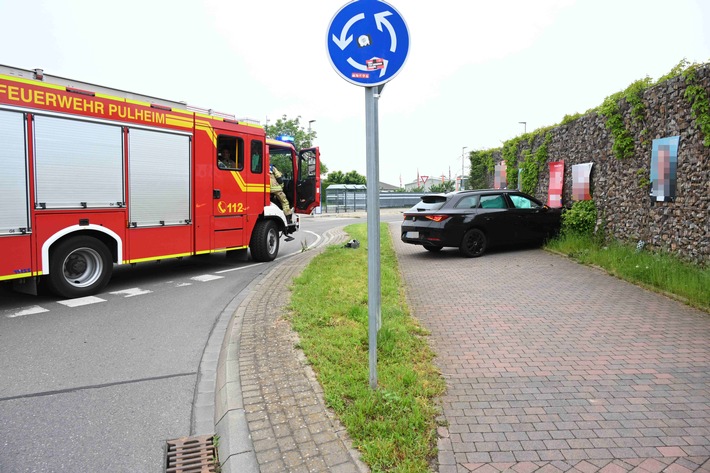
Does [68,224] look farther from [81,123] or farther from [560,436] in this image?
[560,436]

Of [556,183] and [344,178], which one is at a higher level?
[344,178]

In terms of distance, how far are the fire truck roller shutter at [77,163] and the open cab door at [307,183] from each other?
5.18 m

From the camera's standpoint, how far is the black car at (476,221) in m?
10.8

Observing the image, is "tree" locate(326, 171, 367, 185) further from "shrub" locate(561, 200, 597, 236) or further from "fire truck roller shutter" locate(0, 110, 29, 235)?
"fire truck roller shutter" locate(0, 110, 29, 235)

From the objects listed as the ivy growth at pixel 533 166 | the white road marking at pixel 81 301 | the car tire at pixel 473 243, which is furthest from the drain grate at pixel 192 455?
the ivy growth at pixel 533 166

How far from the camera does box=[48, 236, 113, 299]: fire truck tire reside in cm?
701

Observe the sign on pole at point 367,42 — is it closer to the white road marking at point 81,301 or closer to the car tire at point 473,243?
the white road marking at point 81,301

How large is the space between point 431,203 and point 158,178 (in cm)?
595

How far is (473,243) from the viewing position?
36.4ft

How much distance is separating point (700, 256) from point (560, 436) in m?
6.11

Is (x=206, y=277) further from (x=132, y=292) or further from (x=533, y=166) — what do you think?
(x=533, y=166)

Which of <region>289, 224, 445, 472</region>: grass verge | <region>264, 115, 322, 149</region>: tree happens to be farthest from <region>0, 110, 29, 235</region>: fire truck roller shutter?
<region>264, 115, 322, 149</region>: tree

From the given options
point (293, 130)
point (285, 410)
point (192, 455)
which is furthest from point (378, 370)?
point (293, 130)

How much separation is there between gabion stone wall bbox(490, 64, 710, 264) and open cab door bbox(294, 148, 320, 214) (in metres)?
6.44
